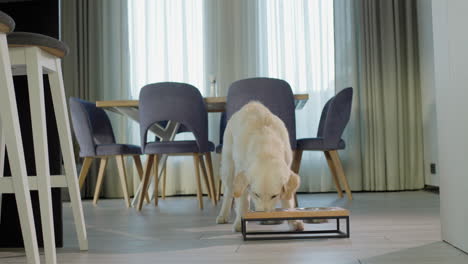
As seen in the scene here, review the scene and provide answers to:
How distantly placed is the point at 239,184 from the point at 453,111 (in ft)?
3.13

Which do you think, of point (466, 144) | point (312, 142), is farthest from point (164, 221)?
point (466, 144)

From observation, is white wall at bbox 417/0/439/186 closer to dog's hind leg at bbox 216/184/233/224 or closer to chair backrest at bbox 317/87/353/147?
chair backrest at bbox 317/87/353/147

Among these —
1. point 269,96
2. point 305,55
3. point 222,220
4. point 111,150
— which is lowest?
point 222,220

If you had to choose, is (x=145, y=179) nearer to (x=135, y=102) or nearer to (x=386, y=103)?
(x=135, y=102)

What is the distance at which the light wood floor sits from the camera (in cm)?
174

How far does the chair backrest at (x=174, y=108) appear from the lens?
3789 millimetres

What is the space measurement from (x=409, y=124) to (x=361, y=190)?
2.82 ft

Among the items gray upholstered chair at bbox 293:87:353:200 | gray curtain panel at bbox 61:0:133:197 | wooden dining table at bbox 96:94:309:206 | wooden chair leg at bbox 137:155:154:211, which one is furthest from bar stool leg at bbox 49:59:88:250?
gray curtain panel at bbox 61:0:133:197

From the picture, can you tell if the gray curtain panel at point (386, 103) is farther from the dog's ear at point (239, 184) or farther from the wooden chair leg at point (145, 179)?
the dog's ear at point (239, 184)

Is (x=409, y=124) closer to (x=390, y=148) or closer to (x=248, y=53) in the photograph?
(x=390, y=148)

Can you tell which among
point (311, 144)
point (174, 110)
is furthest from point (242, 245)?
point (311, 144)

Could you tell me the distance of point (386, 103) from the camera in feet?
18.5

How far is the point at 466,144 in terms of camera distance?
164 centimetres

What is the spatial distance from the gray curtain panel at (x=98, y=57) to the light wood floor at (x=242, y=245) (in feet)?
9.05
